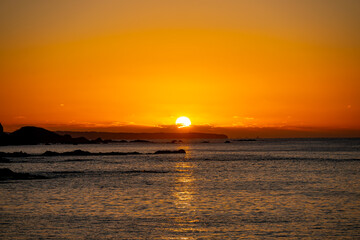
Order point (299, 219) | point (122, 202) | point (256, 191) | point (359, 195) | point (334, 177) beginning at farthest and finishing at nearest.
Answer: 1. point (334, 177)
2. point (256, 191)
3. point (359, 195)
4. point (122, 202)
5. point (299, 219)

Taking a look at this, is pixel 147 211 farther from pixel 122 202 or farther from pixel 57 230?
pixel 57 230

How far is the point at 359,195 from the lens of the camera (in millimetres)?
42438

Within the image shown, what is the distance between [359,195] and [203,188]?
54.9 feet

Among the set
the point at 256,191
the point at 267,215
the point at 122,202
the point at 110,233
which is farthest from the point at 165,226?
the point at 256,191

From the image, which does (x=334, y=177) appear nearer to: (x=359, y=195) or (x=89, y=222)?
(x=359, y=195)

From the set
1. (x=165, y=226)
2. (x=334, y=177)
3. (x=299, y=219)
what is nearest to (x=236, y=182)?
(x=334, y=177)

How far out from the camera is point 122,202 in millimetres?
38594

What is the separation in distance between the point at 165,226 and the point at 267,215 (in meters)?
8.14

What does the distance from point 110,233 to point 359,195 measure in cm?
2724

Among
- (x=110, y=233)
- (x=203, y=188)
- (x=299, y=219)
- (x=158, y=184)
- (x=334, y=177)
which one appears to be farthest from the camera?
(x=334, y=177)

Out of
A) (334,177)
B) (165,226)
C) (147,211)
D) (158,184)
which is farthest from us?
(334,177)

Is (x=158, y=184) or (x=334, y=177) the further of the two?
(x=334, y=177)

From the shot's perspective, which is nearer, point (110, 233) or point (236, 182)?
point (110, 233)

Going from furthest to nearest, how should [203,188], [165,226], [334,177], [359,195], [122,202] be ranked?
[334,177], [203,188], [359,195], [122,202], [165,226]
